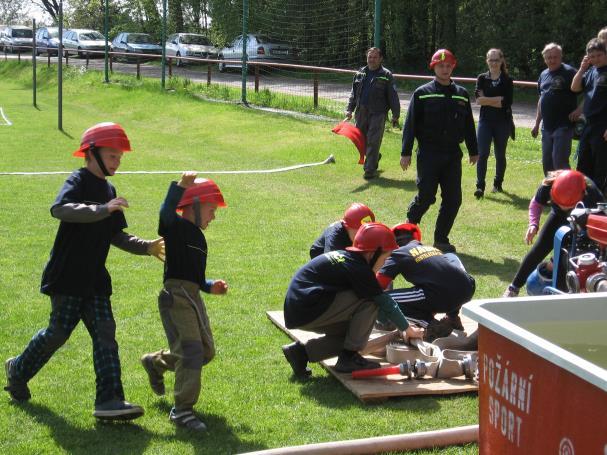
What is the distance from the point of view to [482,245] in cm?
1065

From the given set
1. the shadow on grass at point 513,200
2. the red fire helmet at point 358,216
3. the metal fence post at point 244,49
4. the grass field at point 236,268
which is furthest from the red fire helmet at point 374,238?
the metal fence post at point 244,49

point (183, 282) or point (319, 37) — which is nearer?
point (183, 282)

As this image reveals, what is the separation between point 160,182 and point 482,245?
21.3ft

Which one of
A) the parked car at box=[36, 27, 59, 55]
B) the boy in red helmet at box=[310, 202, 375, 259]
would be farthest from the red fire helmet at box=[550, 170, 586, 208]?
the parked car at box=[36, 27, 59, 55]

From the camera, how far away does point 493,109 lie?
1288 centimetres

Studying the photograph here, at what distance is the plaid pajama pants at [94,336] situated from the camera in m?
5.46

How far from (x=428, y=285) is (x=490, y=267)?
2.67 m

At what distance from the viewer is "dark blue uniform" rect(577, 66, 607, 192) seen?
1059 cm

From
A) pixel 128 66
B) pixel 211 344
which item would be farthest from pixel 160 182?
pixel 128 66

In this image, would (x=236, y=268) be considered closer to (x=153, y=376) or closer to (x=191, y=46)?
(x=153, y=376)

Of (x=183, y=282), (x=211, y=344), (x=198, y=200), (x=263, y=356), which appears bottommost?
(x=263, y=356)

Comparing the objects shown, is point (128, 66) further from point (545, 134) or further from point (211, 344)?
point (211, 344)

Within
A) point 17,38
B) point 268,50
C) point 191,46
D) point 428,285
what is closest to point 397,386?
point 428,285

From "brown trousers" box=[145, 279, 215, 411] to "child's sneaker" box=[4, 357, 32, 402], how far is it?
97 cm
